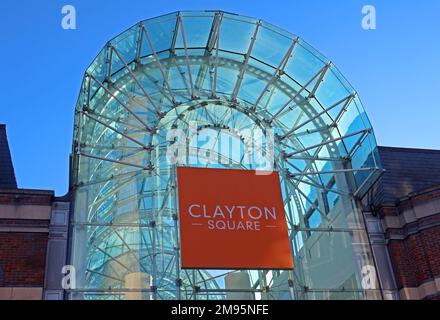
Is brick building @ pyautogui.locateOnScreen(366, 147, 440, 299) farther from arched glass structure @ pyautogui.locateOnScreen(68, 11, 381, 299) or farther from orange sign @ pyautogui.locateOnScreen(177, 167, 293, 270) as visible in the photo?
orange sign @ pyautogui.locateOnScreen(177, 167, 293, 270)

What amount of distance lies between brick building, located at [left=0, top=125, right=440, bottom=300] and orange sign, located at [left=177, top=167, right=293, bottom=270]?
3028 mm

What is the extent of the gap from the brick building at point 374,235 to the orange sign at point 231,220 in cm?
303

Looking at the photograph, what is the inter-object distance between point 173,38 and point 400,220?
29.0ft

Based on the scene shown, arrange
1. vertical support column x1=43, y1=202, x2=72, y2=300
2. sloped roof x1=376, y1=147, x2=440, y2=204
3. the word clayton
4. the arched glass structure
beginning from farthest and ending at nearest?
sloped roof x1=376, y1=147, x2=440, y2=204, the word clayton, the arched glass structure, vertical support column x1=43, y1=202, x2=72, y2=300

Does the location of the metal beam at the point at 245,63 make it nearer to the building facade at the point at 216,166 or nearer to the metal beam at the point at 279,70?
the building facade at the point at 216,166

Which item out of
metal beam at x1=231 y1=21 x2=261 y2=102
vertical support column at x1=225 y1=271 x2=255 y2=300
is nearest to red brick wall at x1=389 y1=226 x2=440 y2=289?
vertical support column at x1=225 y1=271 x2=255 y2=300

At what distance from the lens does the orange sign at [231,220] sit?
14.3 m

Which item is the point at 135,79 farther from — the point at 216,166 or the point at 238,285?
the point at 238,285

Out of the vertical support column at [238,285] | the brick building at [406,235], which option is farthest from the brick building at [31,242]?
the brick building at [406,235]

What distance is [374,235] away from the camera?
16.1 meters

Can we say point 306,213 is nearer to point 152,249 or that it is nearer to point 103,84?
point 152,249

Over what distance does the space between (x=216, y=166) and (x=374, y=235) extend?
16.7 feet

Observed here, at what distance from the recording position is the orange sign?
1429cm

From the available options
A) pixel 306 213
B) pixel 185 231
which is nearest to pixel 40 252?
pixel 185 231
